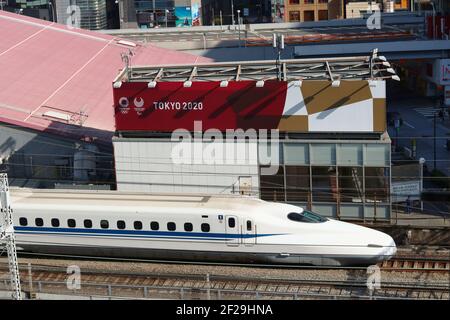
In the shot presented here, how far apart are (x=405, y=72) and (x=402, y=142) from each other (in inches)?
770

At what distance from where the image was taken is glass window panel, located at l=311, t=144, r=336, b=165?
25.5 meters

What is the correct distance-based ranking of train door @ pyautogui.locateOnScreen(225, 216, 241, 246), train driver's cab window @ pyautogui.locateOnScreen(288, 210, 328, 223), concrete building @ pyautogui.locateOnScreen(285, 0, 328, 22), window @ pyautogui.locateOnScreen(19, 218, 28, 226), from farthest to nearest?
concrete building @ pyautogui.locateOnScreen(285, 0, 328, 22) → window @ pyautogui.locateOnScreen(19, 218, 28, 226) → train door @ pyautogui.locateOnScreen(225, 216, 241, 246) → train driver's cab window @ pyautogui.locateOnScreen(288, 210, 328, 223)

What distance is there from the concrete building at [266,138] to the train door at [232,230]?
435cm

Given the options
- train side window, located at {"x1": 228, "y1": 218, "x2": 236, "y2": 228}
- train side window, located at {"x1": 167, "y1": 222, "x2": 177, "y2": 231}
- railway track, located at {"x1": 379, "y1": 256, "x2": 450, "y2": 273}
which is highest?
train side window, located at {"x1": 228, "y1": 218, "x2": 236, "y2": 228}

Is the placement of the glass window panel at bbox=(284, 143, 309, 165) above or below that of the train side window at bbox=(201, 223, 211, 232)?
above

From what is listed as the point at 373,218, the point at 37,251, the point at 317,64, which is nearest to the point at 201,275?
→ the point at 37,251

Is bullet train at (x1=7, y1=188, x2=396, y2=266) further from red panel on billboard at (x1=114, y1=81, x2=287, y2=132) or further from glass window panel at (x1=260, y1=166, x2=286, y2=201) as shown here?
red panel on billboard at (x1=114, y1=81, x2=287, y2=132)

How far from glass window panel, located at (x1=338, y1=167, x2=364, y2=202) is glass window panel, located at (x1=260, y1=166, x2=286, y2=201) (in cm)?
182

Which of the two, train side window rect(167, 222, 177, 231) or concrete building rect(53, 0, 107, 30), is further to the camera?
concrete building rect(53, 0, 107, 30)

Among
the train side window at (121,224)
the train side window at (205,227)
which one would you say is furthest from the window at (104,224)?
the train side window at (205,227)

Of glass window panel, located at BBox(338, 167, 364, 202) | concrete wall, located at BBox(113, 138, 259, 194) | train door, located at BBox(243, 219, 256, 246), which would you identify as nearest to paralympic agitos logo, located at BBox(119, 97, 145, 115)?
concrete wall, located at BBox(113, 138, 259, 194)

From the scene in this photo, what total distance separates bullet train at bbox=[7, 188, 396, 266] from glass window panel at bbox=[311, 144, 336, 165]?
3.39m

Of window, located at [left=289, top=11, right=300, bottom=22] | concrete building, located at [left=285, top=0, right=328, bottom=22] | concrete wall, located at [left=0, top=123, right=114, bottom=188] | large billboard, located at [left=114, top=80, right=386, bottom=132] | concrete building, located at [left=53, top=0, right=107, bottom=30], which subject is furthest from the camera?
concrete building, located at [left=53, top=0, right=107, bottom=30]
